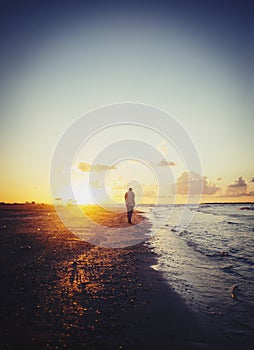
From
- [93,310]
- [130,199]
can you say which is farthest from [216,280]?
[130,199]

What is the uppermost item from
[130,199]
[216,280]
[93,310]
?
[130,199]

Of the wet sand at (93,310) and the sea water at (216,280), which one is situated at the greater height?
the wet sand at (93,310)

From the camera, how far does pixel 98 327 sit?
13.8 ft

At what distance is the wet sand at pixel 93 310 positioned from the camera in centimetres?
384

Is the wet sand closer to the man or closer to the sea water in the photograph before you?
the sea water

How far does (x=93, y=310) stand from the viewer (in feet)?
16.0

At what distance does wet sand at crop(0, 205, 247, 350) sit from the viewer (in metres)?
3.84

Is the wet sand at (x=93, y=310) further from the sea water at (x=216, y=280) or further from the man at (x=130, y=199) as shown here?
the man at (x=130, y=199)

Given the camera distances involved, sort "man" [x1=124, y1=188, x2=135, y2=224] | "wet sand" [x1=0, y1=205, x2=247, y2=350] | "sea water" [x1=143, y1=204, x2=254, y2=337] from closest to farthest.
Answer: "wet sand" [x1=0, y1=205, x2=247, y2=350] → "sea water" [x1=143, y1=204, x2=254, y2=337] → "man" [x1=124, y1=188, x2=135, y2=224]

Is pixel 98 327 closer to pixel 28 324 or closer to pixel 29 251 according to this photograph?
pixel 28 324

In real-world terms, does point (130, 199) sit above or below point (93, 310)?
above

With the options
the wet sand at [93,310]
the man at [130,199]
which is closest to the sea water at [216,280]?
the wet sand at [93,310]

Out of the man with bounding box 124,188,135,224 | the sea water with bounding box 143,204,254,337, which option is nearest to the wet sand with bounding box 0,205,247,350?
the sea water with bounding box 143,204,254,337

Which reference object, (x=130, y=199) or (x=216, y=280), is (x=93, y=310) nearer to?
(x=216, y=280)
